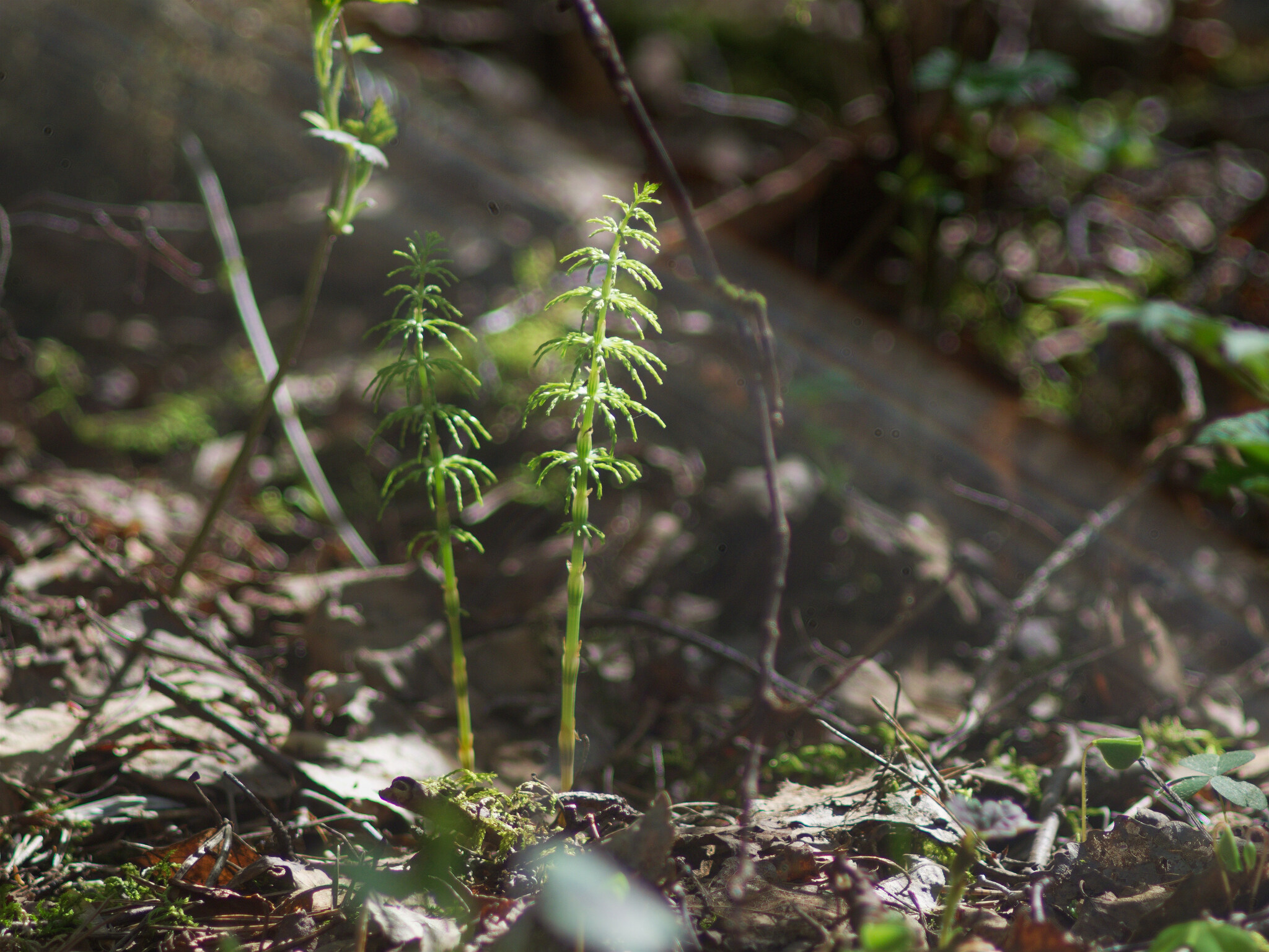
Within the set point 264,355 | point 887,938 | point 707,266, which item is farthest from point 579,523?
point 264,355

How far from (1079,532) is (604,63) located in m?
1.64

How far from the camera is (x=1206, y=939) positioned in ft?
3.44

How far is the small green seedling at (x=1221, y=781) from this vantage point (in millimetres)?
1303

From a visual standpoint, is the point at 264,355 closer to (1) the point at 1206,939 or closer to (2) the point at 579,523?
(2) the point at 579,523

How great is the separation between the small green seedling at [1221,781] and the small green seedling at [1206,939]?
286mm

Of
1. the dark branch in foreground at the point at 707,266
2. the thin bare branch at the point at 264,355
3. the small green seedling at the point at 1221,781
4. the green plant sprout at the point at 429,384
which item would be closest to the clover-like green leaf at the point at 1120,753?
the small green seedling at the point at 1221,781

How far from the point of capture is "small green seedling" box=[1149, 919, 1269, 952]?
1035 mm

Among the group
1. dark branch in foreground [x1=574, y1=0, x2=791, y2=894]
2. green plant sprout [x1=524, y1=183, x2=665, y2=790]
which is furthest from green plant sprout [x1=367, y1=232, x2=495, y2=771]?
dark branch in foreground [x1=574, y1=0, x2=791, y2=894]

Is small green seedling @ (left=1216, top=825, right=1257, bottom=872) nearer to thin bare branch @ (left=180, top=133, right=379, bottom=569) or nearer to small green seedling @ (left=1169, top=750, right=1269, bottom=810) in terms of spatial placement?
small green seedling @ (left=1169, top=750, right=1269, bottom=810)

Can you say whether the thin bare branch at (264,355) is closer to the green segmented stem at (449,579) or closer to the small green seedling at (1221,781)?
the green segmented stem at (449,579)

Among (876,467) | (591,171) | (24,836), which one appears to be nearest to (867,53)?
(591,171)

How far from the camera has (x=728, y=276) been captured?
334cm

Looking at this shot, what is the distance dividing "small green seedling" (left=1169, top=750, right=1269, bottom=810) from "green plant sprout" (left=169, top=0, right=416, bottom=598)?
5.78ft

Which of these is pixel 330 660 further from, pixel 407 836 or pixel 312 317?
pixel 312 317
